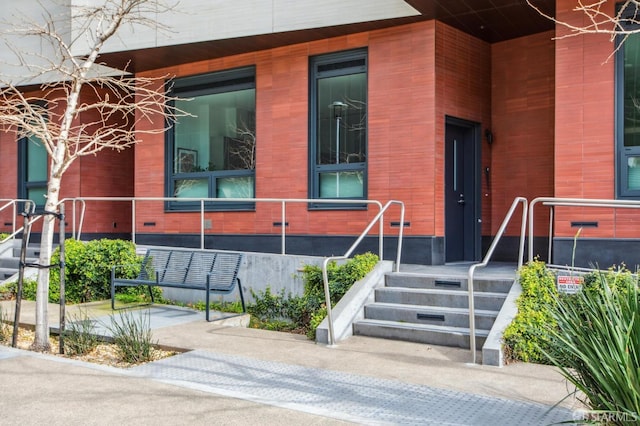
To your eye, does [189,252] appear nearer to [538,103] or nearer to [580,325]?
[538,103]

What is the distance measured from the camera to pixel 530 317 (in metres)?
7.46

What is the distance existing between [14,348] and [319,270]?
13.1ft

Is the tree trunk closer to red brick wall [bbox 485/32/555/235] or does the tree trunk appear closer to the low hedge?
the low hedge

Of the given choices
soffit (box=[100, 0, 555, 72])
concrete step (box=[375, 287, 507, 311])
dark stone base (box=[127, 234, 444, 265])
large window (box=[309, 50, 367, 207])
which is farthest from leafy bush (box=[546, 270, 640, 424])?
large window (box=[309, 50, 367, 207])

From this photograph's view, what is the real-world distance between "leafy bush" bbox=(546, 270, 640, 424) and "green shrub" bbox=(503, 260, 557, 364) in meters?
2.52

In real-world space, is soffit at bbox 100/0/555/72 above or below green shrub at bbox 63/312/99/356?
above

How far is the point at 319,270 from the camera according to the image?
375 inches

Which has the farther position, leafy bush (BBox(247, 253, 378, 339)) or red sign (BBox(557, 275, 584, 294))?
leafy bush (BBox(247, 253, 378, 339))

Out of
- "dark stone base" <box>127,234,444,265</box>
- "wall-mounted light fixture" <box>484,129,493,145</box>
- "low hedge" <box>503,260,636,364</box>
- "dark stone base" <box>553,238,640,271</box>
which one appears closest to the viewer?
"low hedge" <box>503,260,636,364</box>

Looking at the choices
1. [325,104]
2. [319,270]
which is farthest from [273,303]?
[325,104]

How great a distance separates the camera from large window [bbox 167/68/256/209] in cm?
1345

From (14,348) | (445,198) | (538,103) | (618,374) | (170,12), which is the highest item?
(170,12)

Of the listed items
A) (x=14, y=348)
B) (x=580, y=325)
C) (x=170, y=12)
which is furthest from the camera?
(x=170, y=12)

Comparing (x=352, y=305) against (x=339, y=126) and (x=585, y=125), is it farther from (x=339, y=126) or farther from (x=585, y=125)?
(x=339, y=126)
